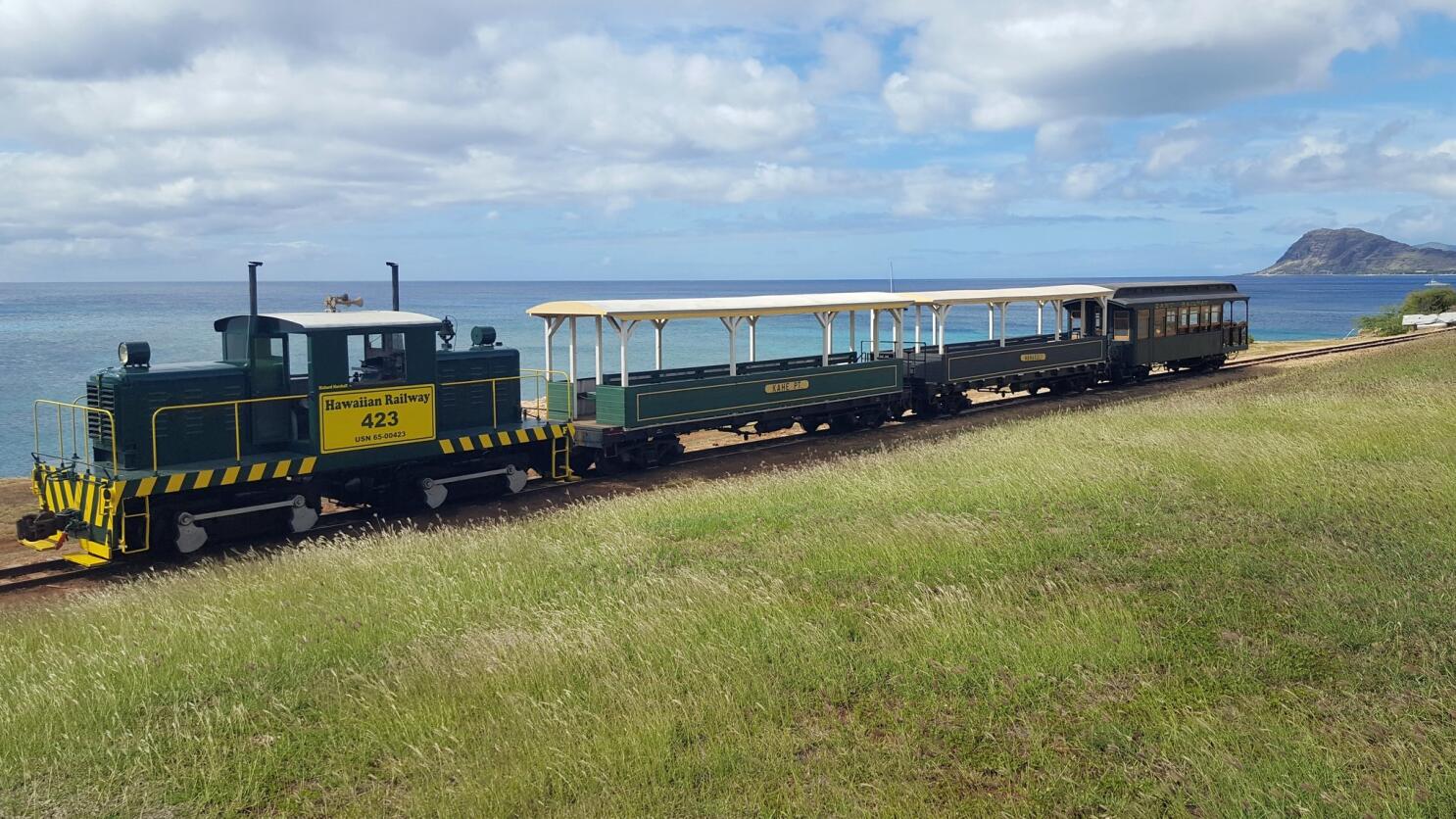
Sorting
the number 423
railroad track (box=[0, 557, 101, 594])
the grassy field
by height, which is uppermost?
the number 423

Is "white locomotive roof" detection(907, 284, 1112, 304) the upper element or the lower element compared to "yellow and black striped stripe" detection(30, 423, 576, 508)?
upper

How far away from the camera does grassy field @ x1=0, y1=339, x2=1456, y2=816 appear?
578 cm

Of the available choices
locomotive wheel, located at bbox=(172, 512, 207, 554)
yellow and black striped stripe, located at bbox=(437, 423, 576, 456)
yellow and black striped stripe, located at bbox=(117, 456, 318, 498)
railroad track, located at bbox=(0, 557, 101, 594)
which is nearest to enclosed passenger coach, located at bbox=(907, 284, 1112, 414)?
yellow and black striped stripe, located at bbox=(437, 423, 576, 456)

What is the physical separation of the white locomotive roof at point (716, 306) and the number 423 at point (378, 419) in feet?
10.7

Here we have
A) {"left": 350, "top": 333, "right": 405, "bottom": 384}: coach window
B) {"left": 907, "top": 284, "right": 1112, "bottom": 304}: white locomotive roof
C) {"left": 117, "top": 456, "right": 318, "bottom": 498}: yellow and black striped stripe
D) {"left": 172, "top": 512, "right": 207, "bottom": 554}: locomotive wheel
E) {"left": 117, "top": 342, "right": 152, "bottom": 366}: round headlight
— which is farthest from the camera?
{"left": 907, "top": 284, "right": 1112, "bottom": 304}: white locomotive roof

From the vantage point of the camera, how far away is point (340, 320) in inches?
589

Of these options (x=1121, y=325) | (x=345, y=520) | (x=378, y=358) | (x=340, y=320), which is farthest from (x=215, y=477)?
(x=1121, y=325)

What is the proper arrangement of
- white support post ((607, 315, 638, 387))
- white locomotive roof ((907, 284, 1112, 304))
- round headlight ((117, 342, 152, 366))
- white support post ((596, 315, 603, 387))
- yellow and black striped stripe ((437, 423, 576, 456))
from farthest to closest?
white locomotive roof ((907, 284, 1112, 304))
white support post ((596, 315, 603, 387))
white support post ((607, 315, 638, 387))
yellow and black striped stripe ((437, 423, 576, 456))
round headlight ((117, 342, 152, 366))

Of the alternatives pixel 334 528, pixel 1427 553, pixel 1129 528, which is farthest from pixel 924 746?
pixel 334 528

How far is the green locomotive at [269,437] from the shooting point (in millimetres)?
13516

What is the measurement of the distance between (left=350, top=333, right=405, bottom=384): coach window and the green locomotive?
0.02m

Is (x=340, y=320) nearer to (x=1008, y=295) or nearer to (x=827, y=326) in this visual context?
(x=827, y=326)

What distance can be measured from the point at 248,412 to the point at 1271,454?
14.3m

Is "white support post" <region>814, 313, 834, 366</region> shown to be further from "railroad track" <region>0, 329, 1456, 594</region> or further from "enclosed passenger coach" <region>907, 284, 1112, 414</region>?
"enclosed passenger coach" <region>907, 284, 1112, 414</region>
